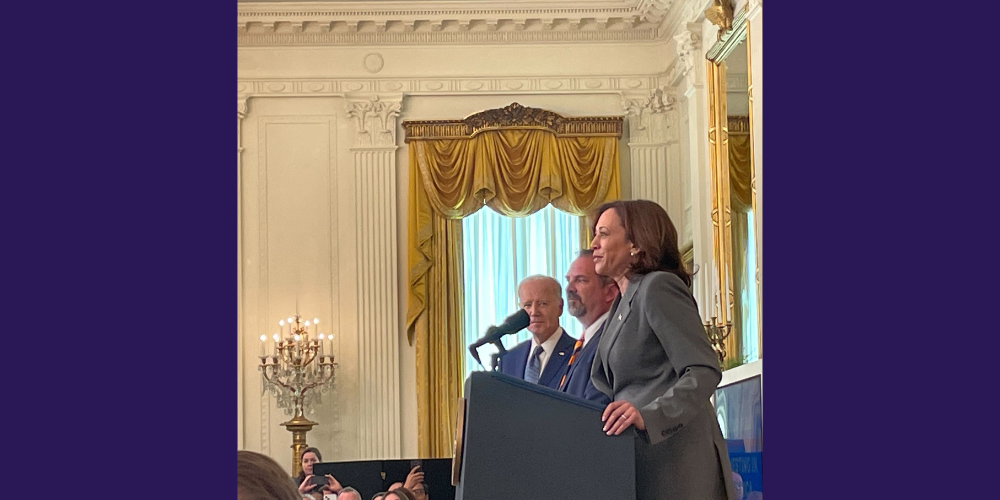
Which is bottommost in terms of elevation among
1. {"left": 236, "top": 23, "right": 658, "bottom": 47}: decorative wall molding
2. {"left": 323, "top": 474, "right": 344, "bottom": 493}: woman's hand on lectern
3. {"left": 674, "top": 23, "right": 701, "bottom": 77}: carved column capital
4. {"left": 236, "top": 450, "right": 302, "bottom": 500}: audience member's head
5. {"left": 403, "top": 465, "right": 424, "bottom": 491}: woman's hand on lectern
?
{"left": 323, "top": 474, "right": 344, "bottom": 493}: woman's hand on lectern

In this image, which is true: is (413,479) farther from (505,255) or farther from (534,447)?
(505,255)

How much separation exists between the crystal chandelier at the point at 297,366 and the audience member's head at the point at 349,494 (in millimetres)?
5495

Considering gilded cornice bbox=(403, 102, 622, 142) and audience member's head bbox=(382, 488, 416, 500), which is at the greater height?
gilded cornice bbox=(403, 102, 622, 142)

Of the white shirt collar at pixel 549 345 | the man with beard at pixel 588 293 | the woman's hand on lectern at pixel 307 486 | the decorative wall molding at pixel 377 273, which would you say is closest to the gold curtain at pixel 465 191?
the decorative wall molding at pixel 377 273

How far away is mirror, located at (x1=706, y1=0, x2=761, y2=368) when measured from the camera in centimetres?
879

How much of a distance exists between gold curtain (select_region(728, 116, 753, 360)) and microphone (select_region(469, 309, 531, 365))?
519cm

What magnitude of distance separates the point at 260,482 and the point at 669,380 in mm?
1595

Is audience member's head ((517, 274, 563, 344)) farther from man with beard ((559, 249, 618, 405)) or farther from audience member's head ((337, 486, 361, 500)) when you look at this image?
audience member's head ((337, 486, 361, 500))

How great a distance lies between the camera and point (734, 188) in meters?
9.25

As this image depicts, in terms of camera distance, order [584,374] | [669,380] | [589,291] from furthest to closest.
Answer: [589,291], [584,374], [669,380]

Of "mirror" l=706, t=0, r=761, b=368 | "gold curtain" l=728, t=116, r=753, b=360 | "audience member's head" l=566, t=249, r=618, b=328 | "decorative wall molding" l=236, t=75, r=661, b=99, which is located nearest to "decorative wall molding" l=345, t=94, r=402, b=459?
"decorative wall molding" l=236, t=75, r=661, b=99

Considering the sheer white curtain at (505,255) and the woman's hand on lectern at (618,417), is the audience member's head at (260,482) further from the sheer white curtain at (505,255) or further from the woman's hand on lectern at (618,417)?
the sheer white curtain at (505,255)

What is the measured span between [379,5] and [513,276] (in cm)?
271

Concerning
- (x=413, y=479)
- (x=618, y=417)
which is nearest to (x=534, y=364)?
(x=413, y=479)
